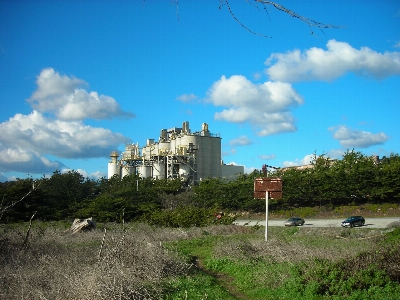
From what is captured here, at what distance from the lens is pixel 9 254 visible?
9.83 meters

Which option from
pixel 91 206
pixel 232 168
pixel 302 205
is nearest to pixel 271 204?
pixel 302 205

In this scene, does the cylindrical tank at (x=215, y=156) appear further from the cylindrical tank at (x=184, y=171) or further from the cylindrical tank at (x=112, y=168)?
the cylindrical tank at (x=112, y=168)

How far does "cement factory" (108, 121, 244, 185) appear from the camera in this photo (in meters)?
67.8

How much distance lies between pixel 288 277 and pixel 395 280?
6.67 ft

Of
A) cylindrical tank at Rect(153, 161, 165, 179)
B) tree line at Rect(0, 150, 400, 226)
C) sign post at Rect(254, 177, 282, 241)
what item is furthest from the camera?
cylindrical tank at Rect(153, 161, 165, 179)

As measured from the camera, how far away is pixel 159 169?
69.9 m

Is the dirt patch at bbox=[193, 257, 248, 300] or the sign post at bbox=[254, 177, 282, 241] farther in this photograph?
the sign post at bbox=[254, 177, 282, 241]

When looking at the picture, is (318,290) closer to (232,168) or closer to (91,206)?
(91,206)

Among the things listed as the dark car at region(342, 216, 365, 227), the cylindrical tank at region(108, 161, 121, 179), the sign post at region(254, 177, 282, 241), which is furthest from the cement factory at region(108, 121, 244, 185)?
the sign post at region(254, 177, 282, 241)

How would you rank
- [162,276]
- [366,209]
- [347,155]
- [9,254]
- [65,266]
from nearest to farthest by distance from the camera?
1. [65,266]
2. [162,276]
3. [9,254]
4. [366,209]
5. [347,155]

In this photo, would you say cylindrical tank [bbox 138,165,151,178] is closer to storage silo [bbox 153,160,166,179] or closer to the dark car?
storage silo [bbox 153,160,166,179]

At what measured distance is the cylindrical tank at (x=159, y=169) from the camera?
229 feet

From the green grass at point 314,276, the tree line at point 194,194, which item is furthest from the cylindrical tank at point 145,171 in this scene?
the green grass at point 314,276

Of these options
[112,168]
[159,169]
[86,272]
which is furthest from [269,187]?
[112,168]
